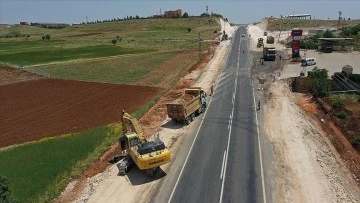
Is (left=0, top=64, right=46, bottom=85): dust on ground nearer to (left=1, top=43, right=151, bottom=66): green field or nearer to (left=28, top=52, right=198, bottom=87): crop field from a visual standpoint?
(left=28, top=52, right=198, bottom=87): crop field

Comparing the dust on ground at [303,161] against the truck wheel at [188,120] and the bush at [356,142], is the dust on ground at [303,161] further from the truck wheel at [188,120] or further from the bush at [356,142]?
the truck wheel at [188,120]

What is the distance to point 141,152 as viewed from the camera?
26.9 metres

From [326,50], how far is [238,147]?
195ft

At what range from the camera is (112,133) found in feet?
125

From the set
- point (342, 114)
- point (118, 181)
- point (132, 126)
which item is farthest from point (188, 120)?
point (342, 114)

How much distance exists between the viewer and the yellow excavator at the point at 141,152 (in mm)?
26547

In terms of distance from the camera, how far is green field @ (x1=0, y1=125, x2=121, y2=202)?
88.7 ft

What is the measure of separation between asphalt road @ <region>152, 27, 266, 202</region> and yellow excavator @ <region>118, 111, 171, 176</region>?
179 centimetres

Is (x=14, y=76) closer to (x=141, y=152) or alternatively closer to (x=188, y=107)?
(x=188, y=107)

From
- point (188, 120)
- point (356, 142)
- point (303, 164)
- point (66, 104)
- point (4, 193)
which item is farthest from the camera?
point (66, 104)

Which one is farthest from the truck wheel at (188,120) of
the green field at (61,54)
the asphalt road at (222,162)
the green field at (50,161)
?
the green field at (61,54)

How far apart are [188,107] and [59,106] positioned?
2127 centimetres

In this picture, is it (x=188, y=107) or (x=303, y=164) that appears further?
(x=188, y=107)

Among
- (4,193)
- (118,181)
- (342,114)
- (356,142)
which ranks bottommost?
(118,181)
